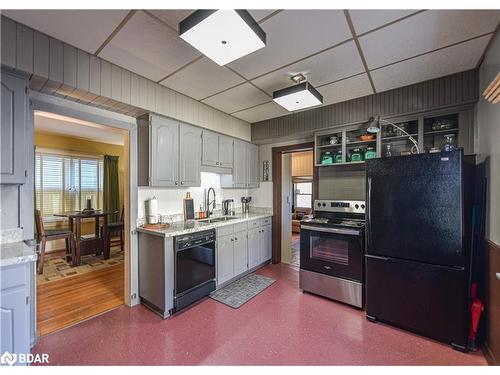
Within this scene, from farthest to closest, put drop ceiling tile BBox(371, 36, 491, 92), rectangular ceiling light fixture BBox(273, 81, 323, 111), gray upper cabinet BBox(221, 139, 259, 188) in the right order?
gray upper cabinet BBox(221, 139, 259, 188) < rectangular ceiling light fixture BBox(273, 81, 323, 111) < drop ceiling tile BBox(371, 36, 491, 92)

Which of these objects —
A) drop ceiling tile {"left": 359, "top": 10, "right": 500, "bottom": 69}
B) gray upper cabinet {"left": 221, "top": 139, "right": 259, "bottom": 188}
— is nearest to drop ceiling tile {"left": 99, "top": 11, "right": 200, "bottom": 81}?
drop ceiling tile {"left": 359, "top": 10, "right": 500, "bottom": 69}

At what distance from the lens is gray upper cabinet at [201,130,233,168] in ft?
11.1

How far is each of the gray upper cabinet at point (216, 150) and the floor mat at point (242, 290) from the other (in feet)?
5.74

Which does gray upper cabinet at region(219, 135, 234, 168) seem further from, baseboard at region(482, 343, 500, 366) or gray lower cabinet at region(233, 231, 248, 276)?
baseboard at region(482, 343, 500, 366)

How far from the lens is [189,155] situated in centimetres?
312

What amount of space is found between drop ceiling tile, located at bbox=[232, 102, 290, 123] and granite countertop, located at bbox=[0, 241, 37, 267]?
289cm

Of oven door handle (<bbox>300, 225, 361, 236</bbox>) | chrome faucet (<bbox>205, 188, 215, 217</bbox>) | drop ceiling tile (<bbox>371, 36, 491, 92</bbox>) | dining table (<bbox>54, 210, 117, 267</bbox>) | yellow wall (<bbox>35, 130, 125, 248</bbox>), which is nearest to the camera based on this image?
drop ceiling tile (<bbox>371, 36, 491, 92</bbox>)

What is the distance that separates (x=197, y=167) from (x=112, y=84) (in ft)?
4.45

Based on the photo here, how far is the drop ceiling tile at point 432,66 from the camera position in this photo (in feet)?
6.51

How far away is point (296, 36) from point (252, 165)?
2.64 m

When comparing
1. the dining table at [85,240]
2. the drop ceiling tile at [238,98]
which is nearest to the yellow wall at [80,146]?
the dining table at [85,240]

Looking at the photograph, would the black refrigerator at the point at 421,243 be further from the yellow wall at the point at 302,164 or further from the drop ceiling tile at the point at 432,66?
the yellow wall at the point at 302,164

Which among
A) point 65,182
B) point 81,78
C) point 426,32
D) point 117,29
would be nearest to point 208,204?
point 81,78
